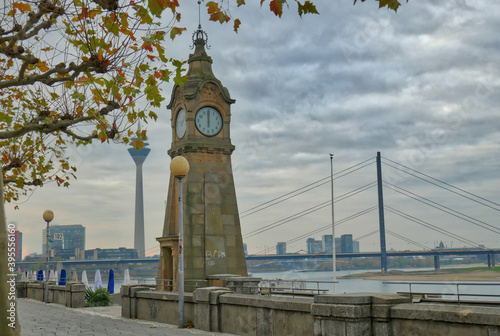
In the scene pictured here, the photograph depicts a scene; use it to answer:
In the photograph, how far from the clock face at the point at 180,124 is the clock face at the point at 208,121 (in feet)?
2.57

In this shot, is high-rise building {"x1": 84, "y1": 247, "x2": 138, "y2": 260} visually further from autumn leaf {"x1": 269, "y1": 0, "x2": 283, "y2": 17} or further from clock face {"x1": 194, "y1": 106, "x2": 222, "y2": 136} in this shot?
autumn leaf {"x1": 269, "y1": 0, "x2": 283, "y2": 17}

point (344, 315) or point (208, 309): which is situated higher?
point (344, 315)

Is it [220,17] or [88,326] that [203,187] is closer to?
[88,326]

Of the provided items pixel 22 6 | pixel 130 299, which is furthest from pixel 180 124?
pixel 22 6

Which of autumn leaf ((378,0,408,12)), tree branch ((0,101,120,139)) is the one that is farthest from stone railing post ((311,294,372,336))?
tree branch ((0,101,120,139))

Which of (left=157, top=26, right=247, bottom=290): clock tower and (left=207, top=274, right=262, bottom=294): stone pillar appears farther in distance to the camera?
(left=157, top=26, right=247, bottom=290): clock tower

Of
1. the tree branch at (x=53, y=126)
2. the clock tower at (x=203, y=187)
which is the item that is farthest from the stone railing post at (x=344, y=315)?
the clock tower at (x=203, y=187)

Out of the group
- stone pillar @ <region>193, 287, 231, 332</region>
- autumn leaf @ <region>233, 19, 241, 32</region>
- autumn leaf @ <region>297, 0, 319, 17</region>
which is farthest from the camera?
stone pillar @ <region>193, 287, 231, 332</region>

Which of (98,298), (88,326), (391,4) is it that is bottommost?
(98,298)

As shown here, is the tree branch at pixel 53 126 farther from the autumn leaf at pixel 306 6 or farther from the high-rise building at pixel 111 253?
the high-rise building at pixel 111 253

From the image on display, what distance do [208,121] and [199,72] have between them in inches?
107

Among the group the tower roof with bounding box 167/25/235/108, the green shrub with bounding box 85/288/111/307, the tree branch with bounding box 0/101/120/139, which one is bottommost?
the green shrub with bounding box 85/288/111/307

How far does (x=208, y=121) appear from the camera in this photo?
1075 inches

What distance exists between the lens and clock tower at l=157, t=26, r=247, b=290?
26031mm
